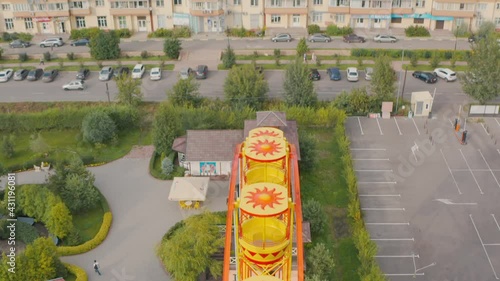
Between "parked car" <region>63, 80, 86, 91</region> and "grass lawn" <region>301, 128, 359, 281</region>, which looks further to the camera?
"parked car" <region>63, 80, 86, 91</region>

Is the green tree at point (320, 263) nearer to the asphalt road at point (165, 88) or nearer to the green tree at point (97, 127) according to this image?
the green tree at point (97, 127)

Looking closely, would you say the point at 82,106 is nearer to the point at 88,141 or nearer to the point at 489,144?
the point at 88,141

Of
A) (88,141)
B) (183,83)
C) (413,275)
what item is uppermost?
(183,83)

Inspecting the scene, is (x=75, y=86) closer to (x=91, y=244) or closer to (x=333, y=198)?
(x=91, y=244)

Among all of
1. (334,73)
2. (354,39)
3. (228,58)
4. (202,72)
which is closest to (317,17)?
(354,39)

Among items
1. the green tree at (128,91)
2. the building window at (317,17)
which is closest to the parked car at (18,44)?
the green tree at (128,91)

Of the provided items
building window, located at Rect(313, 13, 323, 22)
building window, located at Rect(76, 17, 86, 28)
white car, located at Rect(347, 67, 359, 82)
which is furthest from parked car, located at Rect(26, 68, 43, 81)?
building window, located at Rect(313, 13, 323, 22)

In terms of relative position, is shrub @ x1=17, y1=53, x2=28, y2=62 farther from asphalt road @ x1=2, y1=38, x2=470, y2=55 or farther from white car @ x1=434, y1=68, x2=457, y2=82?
white car @ x1=434, y1=68, x2=457, y2=82

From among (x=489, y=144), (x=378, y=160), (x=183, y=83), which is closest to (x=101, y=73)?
(x=183, y=83)
